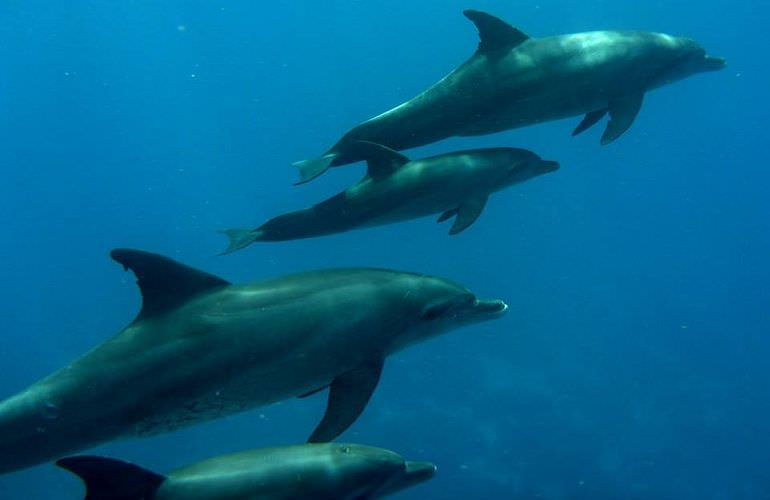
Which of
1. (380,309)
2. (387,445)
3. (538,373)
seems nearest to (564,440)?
(538,373)

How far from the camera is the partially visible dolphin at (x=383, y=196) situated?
8.52 meters

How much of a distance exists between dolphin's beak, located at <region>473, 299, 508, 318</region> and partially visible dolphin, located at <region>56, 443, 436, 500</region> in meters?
1.71

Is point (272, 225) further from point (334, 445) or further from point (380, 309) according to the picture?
point (334, 445)

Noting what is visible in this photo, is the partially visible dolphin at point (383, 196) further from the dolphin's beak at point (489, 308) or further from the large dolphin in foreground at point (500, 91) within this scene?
the dolphin's beak at point (489, 308)

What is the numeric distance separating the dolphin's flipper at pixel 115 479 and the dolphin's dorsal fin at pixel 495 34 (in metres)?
5.81

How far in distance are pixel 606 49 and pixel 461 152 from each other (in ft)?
6.91

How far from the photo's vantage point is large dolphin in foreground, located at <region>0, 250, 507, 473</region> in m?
5.70

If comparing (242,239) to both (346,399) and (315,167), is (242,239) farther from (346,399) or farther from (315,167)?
(346,399)

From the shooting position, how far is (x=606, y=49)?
29.1 feet

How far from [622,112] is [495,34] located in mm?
2090

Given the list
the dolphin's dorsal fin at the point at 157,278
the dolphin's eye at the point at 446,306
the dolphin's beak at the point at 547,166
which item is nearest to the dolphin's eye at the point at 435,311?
the dolphin's eye at the point at 446,306

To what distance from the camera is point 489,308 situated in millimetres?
7117

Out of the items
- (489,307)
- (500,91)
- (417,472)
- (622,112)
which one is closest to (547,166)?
(622,112)

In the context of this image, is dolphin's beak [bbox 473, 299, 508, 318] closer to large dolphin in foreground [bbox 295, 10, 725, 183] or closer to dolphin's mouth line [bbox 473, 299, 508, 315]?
dolphin's mouth line [bbox 473, 299, 508, 315]
